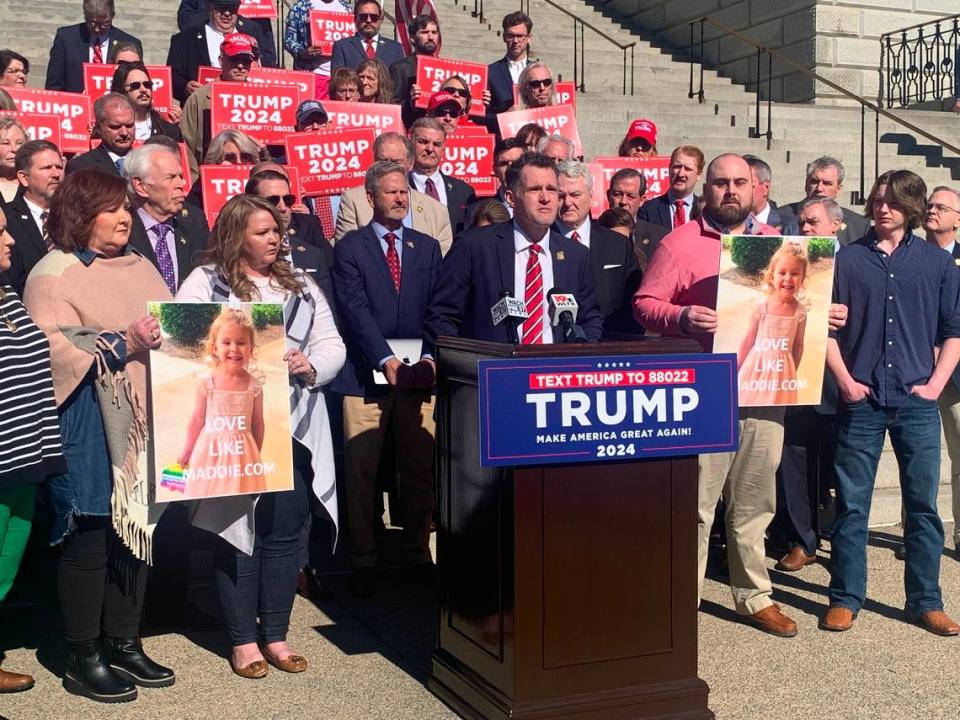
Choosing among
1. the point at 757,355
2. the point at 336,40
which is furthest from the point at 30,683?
the point at 336,40

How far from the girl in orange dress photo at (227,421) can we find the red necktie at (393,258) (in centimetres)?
188

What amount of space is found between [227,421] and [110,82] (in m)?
6.30

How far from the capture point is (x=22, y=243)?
6.52 m

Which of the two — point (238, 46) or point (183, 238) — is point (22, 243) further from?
point (238, 46)

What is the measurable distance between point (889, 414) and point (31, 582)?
170 inches

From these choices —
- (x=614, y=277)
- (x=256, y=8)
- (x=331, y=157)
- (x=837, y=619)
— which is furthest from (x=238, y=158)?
(x=256, y=8)

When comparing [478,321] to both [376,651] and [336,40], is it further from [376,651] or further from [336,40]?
[336,40]

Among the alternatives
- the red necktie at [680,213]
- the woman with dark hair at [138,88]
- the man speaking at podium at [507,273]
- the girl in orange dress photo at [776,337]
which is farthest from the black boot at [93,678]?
the red necktie at [680,213]

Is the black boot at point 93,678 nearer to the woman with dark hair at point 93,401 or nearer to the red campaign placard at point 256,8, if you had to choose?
the woman with dark hair at point 93,401

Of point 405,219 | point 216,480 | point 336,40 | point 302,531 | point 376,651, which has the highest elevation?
point 336,40

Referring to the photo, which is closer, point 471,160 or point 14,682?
point 14,682

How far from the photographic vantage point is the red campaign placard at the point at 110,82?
10695mm

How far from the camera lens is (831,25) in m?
20.1

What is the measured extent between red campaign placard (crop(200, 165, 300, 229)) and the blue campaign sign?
3.83 m
